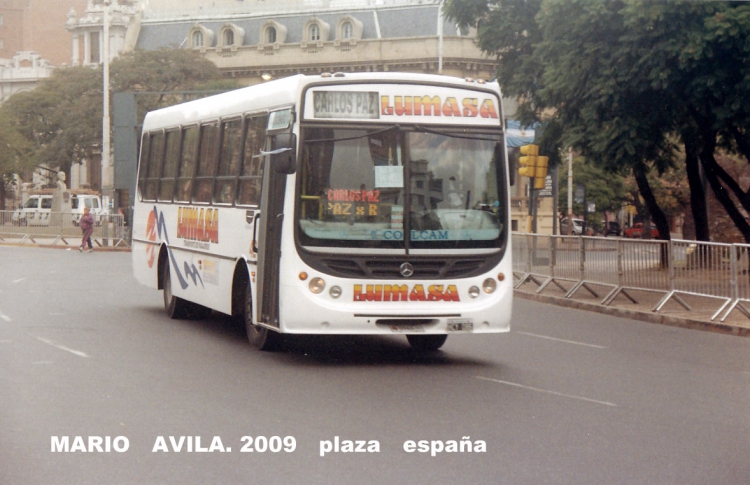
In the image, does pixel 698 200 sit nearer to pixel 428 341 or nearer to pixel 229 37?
pixel 428 341

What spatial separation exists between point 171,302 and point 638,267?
339 inches

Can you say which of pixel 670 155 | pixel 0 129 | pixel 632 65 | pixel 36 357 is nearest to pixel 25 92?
pixel 0 129

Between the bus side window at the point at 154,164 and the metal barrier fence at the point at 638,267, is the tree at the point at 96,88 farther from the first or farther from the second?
the bus side window at the point at 154,164

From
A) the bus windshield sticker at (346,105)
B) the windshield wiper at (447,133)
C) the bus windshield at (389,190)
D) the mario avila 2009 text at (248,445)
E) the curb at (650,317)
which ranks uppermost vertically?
the bus windshield sticker at (346,105)

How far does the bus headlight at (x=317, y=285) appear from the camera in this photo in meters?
11.9

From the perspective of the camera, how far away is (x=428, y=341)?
13758 millimetres

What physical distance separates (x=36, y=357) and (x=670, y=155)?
21.0 meters

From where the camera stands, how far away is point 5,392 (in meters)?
9.95

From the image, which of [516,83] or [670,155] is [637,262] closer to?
[516,83]

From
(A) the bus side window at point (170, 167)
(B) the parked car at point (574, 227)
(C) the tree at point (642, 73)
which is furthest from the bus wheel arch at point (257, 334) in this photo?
(B) the parked car at point (574, 227)

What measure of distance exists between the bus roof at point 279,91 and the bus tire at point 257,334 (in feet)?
7.04

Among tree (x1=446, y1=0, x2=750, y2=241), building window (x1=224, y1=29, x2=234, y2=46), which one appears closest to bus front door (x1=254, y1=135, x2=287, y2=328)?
tree (x1=446, y1=0, x2=750, y2=241)

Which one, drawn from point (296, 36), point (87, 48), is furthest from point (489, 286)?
point (87, 48)

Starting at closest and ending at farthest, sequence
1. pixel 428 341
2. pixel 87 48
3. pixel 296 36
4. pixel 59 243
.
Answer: pixel 428 341, pixel 59 243, pixel 296 36, pixel 87 48
